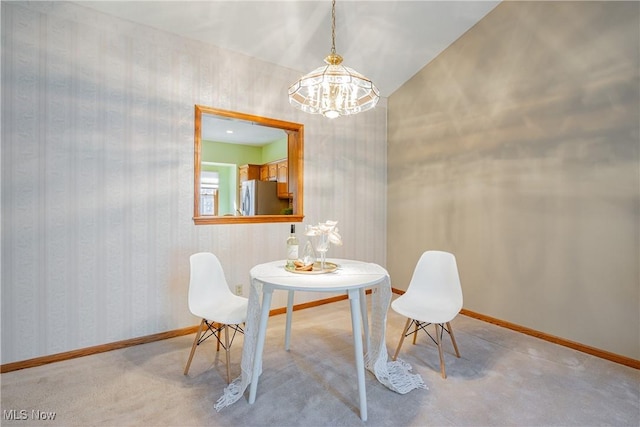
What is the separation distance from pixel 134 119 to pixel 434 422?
115 inches

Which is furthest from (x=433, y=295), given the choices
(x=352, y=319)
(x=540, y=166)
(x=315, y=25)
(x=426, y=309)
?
(x=315, y=25)

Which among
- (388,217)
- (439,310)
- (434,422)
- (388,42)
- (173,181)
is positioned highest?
(388,42)

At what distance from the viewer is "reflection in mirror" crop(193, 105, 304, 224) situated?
3.19 meters

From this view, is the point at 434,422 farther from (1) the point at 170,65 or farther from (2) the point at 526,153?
(1) the point at 170,65

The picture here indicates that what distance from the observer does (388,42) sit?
3279 mm

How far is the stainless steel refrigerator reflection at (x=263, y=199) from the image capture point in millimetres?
4855

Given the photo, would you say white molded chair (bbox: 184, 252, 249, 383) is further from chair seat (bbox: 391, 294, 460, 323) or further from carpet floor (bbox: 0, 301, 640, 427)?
chair seat (bbox: 391, 294, 460, 323)

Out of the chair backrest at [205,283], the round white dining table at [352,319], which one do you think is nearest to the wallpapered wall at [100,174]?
the chair backrest at [205,283]

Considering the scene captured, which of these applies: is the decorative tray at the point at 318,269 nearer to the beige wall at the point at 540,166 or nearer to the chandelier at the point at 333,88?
the chandelier at the point at 333,88

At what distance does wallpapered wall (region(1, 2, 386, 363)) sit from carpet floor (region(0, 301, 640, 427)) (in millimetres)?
349

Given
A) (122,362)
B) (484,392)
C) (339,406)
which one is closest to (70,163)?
(122,362)

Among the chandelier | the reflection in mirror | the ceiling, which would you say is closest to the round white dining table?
the chandelier

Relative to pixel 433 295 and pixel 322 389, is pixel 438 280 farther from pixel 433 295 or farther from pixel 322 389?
pixel 322 389

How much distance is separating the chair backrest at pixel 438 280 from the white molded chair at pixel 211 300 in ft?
4.31
